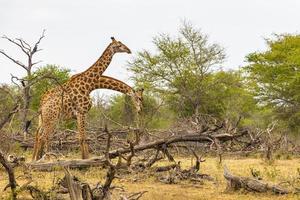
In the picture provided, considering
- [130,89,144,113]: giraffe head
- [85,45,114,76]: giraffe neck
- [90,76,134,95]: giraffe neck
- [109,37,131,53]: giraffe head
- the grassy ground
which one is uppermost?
[109,37,131,53]: giraffe head

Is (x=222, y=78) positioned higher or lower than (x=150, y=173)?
higher

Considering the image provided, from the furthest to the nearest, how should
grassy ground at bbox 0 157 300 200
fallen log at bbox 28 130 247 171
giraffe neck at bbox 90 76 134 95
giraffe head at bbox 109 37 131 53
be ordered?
giraffe head at bbox 109 37 131 53 < giraffe neck at bbox 90 76 134 95 < fallen log at bbox 28 130 247 171 < grassy ground at bbox 0 157 300 200

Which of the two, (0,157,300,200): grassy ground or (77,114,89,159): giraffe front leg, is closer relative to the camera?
(0,157,300,200): grassy ground

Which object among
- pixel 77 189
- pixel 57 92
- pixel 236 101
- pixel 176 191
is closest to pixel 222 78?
pixel 236 101

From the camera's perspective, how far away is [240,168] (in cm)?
1184

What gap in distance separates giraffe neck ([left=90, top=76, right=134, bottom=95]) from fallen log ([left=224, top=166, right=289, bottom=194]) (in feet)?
11.2

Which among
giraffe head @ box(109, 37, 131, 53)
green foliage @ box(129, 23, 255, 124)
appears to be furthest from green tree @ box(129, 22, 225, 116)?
giraffe head @ box(109, 37, 131, 53)

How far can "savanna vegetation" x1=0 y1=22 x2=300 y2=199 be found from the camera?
8523mm

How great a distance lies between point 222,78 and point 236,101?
5.31 ft

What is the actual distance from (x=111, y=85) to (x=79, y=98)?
0.73m

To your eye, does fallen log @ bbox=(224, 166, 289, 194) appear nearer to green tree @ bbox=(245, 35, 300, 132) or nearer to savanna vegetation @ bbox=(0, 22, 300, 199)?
savanna vegetation @ bbox=(0, 22, 300, 199)

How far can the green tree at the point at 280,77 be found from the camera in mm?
26516

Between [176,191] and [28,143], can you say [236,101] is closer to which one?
[28,143]

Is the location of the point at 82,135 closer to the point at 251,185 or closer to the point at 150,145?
the point at 150,145
